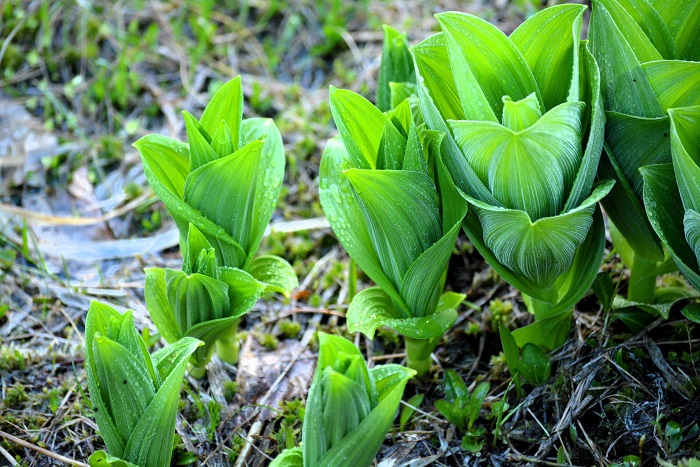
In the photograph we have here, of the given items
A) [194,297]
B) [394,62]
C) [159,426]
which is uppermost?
[394,62]

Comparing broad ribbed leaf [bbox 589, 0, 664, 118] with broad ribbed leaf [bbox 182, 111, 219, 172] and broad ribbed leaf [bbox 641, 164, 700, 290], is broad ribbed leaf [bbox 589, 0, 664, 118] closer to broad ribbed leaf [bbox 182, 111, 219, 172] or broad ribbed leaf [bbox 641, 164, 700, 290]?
broad ribbed leaf [bbox 641, 164, 700, 290]

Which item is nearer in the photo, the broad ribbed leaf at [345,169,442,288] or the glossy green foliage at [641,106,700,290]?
the glossy green foliage at [641,106,700,290]

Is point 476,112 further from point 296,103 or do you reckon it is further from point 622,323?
point 296,103

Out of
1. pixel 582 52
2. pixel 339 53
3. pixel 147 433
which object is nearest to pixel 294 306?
pixel 147 433

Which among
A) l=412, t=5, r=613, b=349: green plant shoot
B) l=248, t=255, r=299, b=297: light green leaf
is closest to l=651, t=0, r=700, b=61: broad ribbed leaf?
l=412, t=5, r=613, b=349: green plant shoot

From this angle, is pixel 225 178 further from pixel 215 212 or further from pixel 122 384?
pixel 122 384

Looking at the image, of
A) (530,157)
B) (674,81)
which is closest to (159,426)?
(530,157)
